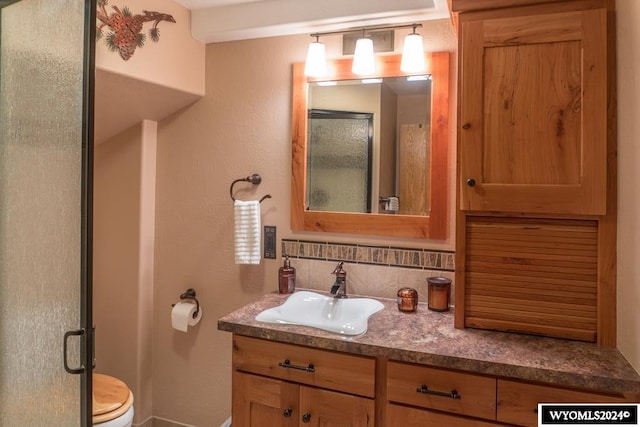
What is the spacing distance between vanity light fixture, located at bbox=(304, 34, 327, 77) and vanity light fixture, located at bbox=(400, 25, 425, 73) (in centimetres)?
39

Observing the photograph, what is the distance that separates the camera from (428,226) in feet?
6.77

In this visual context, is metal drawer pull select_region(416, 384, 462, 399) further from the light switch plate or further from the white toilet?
the white toilet

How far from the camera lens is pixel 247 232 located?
90.4 inches

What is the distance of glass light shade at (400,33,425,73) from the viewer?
2006mm

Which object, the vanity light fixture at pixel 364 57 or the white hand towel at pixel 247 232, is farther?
the white hand towel at pixel 247 232

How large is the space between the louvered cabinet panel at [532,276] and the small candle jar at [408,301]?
28 centimetres

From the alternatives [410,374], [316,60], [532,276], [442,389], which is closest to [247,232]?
[316,60]

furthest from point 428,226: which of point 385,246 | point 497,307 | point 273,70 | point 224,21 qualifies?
point 224,21

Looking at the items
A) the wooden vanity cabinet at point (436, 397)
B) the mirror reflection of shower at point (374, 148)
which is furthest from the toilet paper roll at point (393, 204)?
the wooden vanity cabinet at point (436, 397)

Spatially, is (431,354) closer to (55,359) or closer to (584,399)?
(584,399)

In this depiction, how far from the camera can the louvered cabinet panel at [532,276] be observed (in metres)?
1.56

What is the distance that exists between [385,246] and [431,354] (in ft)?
2.46

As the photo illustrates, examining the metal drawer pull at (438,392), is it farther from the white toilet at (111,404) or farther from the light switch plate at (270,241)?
the white toilet at (111,404)

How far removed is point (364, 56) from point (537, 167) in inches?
36.7
